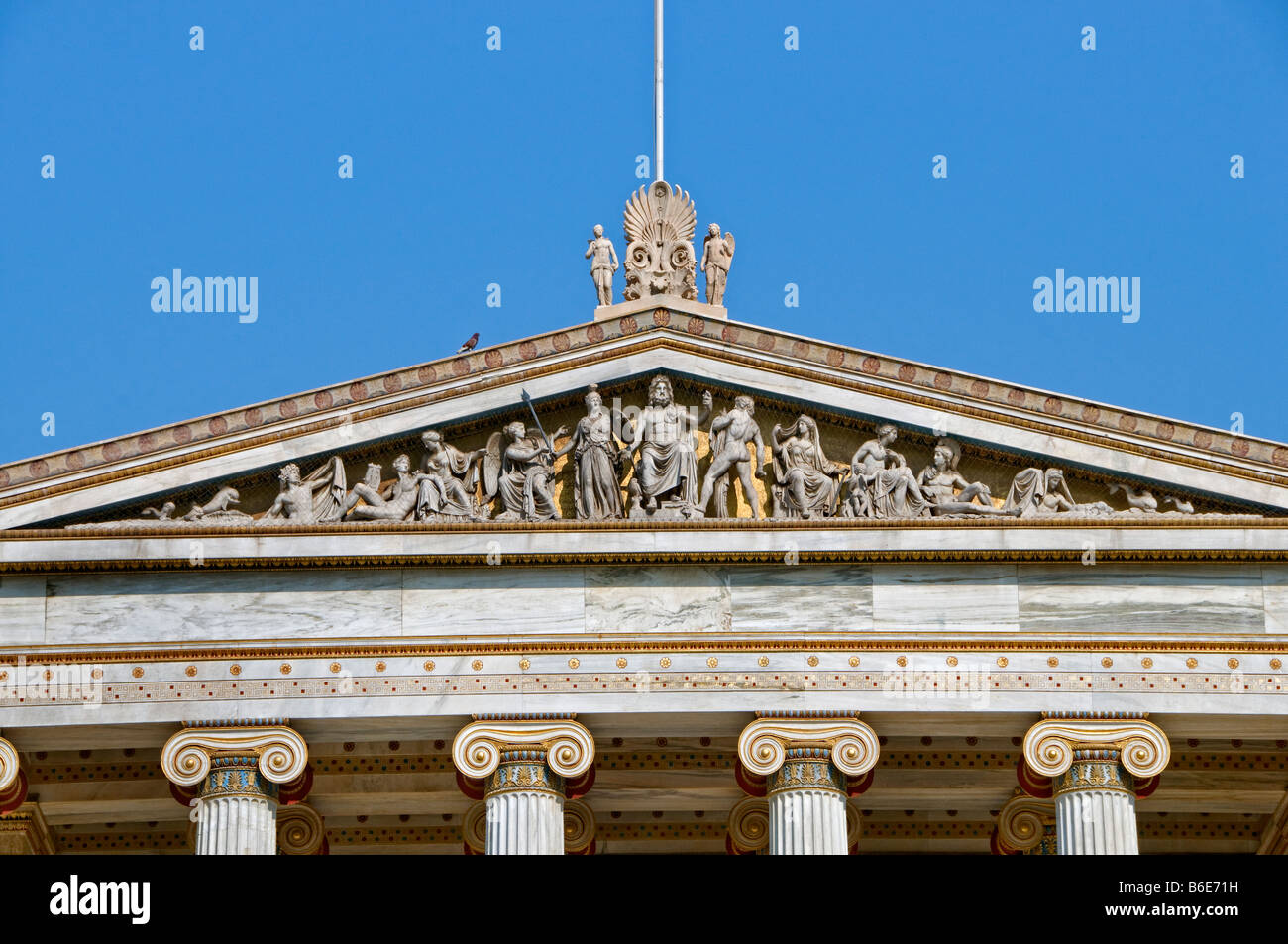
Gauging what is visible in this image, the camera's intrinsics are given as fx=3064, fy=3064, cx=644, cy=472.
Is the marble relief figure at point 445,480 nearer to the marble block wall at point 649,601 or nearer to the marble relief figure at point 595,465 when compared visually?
the marble block wall at point 649,601

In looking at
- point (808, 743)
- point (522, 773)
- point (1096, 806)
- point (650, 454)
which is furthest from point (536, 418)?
point (1096, 806)

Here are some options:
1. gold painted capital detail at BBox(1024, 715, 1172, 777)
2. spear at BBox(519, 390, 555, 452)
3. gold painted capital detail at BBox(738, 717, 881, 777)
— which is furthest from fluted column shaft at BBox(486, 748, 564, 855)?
gold painted capital detail at BBox(1024, 715, 1172, 777)

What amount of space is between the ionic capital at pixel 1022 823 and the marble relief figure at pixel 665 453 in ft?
18.8

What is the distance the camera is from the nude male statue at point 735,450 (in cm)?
3525

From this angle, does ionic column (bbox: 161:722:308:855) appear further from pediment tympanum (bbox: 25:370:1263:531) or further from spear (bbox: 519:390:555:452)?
spear (bbox: 519:390:555:452)

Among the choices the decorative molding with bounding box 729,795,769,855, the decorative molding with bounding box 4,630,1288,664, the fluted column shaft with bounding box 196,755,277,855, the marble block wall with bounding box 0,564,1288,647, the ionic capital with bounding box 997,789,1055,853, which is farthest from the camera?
the ionic capital with bounding box 997,789,1055,853

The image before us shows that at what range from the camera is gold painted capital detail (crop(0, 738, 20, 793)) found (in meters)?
34.6

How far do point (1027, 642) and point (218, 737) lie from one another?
30.0 ft

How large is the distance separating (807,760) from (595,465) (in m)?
4.20

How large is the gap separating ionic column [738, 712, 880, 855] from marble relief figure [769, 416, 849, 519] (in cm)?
247

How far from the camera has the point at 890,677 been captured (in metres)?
34.4
